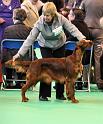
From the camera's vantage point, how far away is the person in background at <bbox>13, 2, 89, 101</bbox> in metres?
5.96

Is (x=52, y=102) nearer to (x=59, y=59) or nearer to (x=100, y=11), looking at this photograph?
(x=59, y=59)

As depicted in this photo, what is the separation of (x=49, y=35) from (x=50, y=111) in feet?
4.70

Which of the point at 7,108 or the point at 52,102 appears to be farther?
the point at 52,102

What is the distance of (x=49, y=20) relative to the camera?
5930 mm

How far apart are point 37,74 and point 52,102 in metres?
0.44

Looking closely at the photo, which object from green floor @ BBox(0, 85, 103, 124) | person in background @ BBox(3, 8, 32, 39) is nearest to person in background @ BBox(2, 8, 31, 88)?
person in background @ BBox(3, 8, 32, 39)

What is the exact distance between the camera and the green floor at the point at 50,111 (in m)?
4.29

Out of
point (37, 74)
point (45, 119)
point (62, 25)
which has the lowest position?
point (45, 119)

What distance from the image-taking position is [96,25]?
8.02 metres

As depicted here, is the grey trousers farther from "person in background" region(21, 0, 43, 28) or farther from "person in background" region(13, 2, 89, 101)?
"person in background" region(13, 2, 89, 101)

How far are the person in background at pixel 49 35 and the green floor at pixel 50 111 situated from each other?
17.6 inches

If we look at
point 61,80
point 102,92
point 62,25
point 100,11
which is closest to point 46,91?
point 61,80

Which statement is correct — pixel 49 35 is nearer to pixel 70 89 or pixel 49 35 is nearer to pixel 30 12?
pixel 70 89

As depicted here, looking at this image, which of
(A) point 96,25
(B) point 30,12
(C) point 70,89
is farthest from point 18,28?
(C) point 70,89
